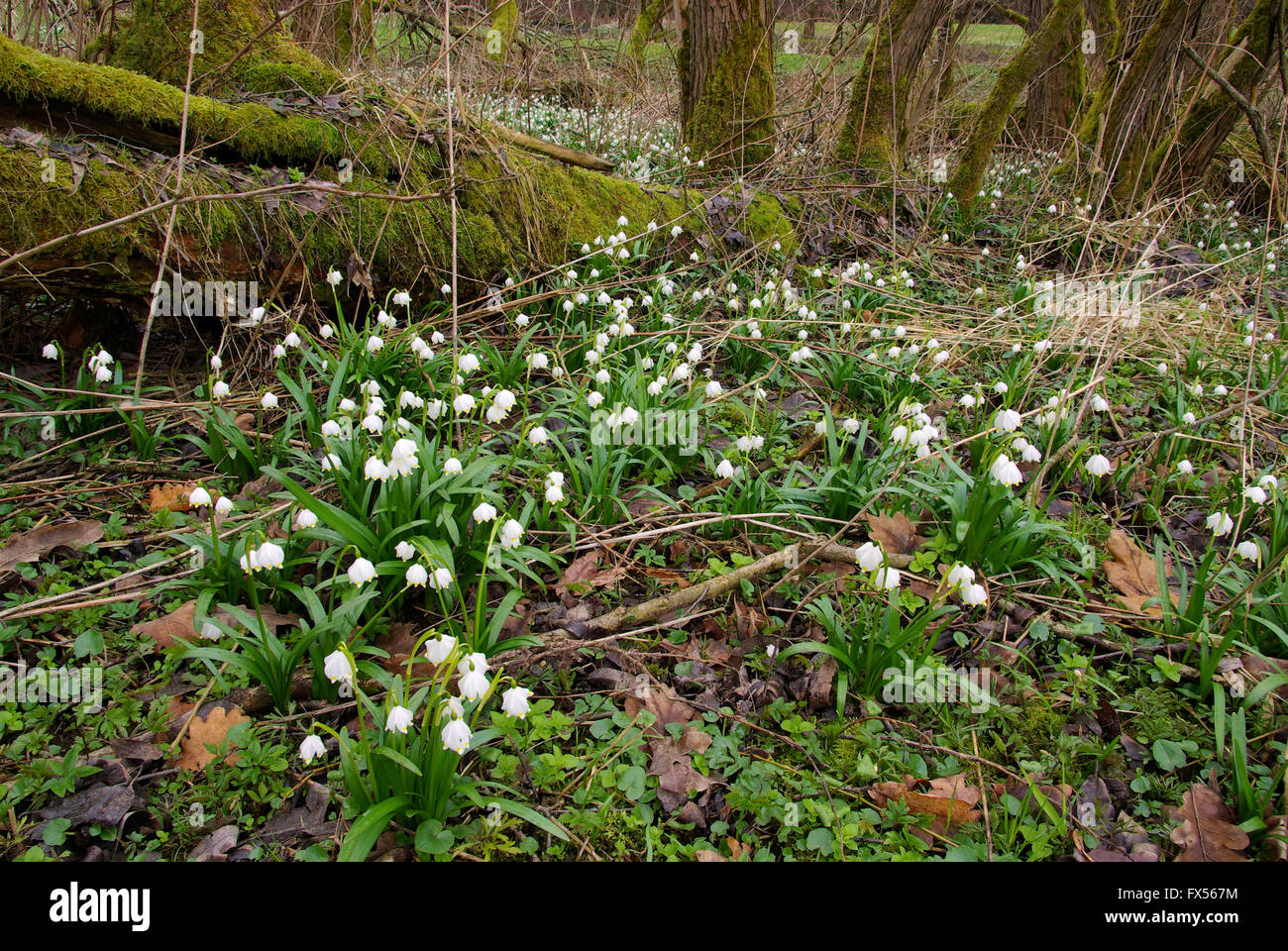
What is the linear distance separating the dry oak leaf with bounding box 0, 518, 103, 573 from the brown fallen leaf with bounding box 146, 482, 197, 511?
0.20 meters

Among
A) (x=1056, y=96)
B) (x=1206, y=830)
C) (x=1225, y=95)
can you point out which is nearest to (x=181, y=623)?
(x=1206, y=830)

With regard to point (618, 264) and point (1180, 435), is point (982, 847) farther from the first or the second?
point (618, 264)

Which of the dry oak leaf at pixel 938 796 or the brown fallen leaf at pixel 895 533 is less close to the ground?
the brown fallen leaf at pixel 895 533

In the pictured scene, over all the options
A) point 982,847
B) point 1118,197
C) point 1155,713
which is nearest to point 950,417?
point 1155,713

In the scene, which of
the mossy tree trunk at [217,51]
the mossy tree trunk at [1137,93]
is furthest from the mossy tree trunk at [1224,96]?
the mossy tree trunk at [217,51]

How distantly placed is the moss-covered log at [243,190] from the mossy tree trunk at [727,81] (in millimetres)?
1999

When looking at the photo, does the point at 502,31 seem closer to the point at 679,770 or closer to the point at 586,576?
the point at 586,576

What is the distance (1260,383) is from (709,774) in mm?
4013

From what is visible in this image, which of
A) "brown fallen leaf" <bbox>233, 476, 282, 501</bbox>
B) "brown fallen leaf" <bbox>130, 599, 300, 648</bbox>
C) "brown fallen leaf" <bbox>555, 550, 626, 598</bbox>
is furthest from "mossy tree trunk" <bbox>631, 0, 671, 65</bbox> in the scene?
"brown fallen leaf" <bbox>130, 599, 300, 648</bbox>

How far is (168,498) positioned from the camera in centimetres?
289

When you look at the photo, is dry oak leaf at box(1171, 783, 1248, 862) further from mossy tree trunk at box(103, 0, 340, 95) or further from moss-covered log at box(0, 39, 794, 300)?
mossy tree trunk at box(103, 0, 340, 95)

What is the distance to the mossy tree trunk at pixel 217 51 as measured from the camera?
13.6 ft

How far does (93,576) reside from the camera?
2.52 meters

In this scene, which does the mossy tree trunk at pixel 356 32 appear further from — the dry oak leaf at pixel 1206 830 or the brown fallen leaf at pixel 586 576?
the dry oak leaf at pixel 1206 830
